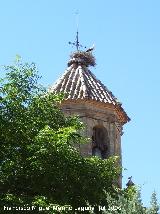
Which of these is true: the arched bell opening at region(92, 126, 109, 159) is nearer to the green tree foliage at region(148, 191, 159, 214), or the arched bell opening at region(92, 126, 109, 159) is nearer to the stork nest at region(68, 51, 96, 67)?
the stork nest at region(68, 51, 96, 67)

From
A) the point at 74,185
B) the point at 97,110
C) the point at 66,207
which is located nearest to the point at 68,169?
the point at 74,185

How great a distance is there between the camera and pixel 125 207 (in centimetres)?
988

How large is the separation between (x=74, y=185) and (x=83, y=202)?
0.46 m

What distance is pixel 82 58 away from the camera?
26.3 meters

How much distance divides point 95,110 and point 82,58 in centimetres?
341

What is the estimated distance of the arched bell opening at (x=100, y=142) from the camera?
76.4 feet

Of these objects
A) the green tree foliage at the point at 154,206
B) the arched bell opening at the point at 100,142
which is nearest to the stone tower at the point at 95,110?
the arched bell opening at the point at 100,142

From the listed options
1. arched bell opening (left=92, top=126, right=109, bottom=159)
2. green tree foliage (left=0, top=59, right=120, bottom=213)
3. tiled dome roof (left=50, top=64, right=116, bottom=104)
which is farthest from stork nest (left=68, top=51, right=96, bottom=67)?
green tree foliage (left=0, top=59, right=120, bottom=213)

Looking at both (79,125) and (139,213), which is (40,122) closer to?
(79,125)

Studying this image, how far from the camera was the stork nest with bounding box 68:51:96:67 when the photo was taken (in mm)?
26250

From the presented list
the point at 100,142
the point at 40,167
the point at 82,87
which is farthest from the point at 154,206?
the point at 82,87

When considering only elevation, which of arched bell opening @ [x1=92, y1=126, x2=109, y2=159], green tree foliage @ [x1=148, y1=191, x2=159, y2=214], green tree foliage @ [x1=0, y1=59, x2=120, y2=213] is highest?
arched bell opening @ [x1=92, y1=126, x2=109, y2=159]

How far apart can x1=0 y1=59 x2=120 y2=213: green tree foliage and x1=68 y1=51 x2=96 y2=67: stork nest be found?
10.1 m

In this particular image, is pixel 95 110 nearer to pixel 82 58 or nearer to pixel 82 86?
pixel 82 86
